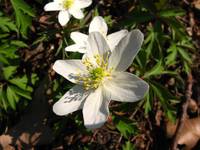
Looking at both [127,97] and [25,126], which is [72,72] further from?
[25,126]

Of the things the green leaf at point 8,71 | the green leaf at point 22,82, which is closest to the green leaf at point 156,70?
the green leaf at point 22,82

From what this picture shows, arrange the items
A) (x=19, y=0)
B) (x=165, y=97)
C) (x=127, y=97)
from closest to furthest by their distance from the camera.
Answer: (x=127, y=97) → (x=165, y=97) → (x=19, y=0)

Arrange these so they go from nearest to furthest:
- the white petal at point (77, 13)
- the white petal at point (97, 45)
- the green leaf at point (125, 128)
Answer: the white petal at point (97, 45) < the green leaf at point (125, 128) < the white petal at point (77, 13)

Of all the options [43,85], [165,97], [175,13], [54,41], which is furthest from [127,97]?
[54,41]

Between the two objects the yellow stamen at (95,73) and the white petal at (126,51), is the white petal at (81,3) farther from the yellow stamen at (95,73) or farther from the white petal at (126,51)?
the white petal at (126,51)

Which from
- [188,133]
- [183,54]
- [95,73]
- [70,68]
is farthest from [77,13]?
[188,133]

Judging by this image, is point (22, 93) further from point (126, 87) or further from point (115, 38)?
point (126, 87)
